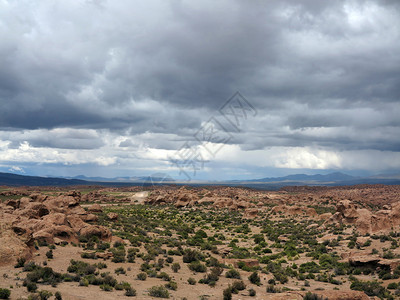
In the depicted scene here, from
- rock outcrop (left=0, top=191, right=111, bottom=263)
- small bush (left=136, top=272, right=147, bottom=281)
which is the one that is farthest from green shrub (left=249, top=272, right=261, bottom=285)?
rock outcrop (left=0, top=191, right=111, bottom=263)

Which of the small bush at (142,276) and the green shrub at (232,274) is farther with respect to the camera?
the green shrub at (232,274)

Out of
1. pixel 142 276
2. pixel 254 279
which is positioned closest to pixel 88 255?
pixel 142 276

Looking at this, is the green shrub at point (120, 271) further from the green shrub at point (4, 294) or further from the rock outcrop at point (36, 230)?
the green shrub at point (4, 294)

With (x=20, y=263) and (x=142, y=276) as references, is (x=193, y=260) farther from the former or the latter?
(x=20, y=263)

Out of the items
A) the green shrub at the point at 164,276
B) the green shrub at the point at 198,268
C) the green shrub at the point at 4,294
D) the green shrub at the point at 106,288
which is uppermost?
the green shrub at the point at 4,294

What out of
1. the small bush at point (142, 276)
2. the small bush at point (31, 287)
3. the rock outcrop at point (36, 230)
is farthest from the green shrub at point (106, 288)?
the rock outcrop at point (36, 230)

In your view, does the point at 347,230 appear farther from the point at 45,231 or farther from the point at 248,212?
the point at 45,231

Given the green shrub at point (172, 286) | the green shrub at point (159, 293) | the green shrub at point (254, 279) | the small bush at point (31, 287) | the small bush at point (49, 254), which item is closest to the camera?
the small bush at point (31, 287)

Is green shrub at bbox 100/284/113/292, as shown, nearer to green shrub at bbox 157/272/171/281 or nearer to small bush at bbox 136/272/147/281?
small bush at bbox 136/272/147/281

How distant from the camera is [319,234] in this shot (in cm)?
4900

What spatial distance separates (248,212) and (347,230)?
2657 centimetres

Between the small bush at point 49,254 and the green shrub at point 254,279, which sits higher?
the small bush at point 49,254

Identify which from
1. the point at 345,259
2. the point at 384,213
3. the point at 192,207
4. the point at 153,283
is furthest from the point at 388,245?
the point at 192,207

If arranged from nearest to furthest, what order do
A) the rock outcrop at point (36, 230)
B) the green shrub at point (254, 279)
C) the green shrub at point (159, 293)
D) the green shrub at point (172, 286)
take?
the green shrub at point (159, 293) < the green shrub at point (172, 286) < the rock outcrop at point (36, 230) < the green shrub at point (254, 279)
